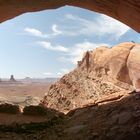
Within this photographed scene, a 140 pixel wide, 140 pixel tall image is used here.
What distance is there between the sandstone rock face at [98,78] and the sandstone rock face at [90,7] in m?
9.14

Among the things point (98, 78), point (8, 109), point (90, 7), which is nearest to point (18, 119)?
point (8, 109)

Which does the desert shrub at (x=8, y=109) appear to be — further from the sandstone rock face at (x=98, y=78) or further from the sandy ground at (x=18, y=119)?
the sandstone rock face at (x=98, y=78)

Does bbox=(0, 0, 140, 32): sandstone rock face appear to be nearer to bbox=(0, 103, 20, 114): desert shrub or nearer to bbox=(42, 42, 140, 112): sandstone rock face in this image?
bbox=(0, 103, 20, 114): desert shrub

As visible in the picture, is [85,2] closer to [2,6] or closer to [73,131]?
[2,6]

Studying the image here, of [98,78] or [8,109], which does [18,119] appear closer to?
[8,109]

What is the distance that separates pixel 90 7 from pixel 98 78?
39.3 ft

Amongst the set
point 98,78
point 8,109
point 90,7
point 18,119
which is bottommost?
point 18,119

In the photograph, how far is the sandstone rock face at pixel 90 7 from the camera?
32.2 ft

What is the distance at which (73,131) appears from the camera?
8.50m

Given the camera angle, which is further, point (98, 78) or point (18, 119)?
point (98, 78)

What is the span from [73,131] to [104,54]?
17159 mm

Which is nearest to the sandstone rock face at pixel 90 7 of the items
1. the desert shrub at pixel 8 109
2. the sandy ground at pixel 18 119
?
the desert shrub at pixel 8 109

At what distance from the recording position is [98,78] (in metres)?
22.5

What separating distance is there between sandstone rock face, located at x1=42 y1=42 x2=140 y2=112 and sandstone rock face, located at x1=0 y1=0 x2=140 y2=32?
30.0 feet
